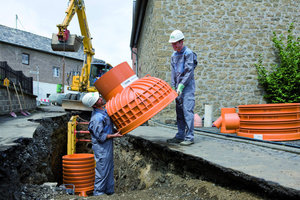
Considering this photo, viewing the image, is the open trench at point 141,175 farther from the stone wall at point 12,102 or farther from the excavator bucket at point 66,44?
the excavator bucket at point 66,44

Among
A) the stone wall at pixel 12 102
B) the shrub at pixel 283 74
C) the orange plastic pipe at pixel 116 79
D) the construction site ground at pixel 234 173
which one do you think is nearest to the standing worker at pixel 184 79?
the construction site ground at pixel 234 173

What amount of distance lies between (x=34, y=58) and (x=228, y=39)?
26.3m

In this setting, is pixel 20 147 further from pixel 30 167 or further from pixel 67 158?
pixel 67 158

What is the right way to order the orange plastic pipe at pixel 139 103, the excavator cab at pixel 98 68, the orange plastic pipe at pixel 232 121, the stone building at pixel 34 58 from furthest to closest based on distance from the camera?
1. the stone building at pixel 34 58
2. the excavator cab at pixel 98 68
3. the orange plastic pipe at pixel 232 121
4. the orange plastic pipe at pixel 139 103

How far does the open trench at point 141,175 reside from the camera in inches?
101

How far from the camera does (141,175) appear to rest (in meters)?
4.36

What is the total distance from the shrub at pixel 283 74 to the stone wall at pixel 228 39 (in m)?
0.22

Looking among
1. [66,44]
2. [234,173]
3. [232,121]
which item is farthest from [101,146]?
[66,44]

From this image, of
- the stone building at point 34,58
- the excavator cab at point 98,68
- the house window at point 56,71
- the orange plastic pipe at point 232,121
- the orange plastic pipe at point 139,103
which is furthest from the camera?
the house window at point 56,71

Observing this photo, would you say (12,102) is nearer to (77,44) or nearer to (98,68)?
(77,44)

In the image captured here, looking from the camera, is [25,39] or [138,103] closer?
[138,103]

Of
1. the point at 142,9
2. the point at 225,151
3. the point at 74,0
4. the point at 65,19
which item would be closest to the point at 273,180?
the point at 225,151

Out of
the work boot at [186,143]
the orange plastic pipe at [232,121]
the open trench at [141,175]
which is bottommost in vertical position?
the open trench at [141,175]

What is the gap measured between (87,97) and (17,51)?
27541 mm
